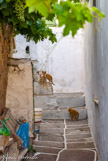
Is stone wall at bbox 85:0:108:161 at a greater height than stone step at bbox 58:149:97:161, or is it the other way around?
stone wall at bbox 85:0:108:161

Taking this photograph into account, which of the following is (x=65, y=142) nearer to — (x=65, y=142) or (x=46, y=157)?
(x=65, y=142)

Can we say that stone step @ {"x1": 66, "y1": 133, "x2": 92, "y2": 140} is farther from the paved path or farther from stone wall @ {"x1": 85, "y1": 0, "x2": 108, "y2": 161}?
stone wall @ {"x1": 85, "y1": 0, "x2": 108, "y2": 161}

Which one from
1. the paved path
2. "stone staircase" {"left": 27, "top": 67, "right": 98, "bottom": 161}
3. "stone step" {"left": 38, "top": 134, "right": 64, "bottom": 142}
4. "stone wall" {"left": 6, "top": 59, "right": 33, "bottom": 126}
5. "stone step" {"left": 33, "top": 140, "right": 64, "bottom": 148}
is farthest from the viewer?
"stone step" {"left": 38, "top": 134, "right": 64, "bottom": 142}

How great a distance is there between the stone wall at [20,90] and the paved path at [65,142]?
2.98ft

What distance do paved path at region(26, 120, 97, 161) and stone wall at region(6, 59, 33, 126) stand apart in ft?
2.98

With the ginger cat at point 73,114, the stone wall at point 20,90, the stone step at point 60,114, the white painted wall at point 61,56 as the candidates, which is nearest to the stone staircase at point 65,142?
the ginger cat at point 73,114

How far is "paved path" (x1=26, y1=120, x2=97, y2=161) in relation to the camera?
611 cm

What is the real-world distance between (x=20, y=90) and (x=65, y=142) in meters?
1.92

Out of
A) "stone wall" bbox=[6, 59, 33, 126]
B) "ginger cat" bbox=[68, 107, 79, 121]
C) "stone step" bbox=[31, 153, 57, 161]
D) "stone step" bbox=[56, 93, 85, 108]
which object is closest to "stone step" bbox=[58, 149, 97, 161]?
"stone step" bbox=[31, 153, 57, 161]

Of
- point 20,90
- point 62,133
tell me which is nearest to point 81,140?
Result: point 62,133

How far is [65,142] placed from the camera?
741 cm

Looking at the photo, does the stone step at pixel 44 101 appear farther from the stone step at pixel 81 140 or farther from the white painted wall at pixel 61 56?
the stone step at pixel 81 140

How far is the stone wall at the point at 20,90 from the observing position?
21.3ft

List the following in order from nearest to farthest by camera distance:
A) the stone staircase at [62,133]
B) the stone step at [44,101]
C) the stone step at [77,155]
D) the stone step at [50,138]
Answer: the stone step at [77,155] < the stone staircase at [62,133] < the stone step at [50,138] < the stone step at [44,101]
